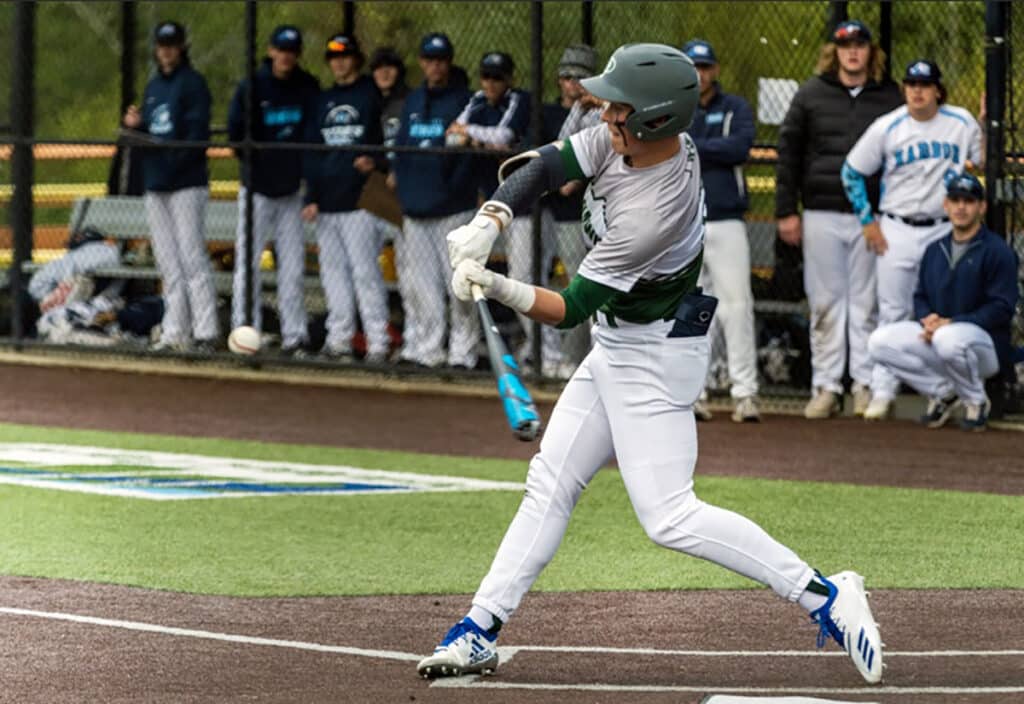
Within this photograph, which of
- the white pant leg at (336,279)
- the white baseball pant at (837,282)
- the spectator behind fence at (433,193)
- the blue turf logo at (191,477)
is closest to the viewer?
the blue turf logo at (191,477)

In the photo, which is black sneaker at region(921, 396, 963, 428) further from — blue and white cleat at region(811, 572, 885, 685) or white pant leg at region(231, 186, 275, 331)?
blue and white cleat at region(811, 572, 885, 685)

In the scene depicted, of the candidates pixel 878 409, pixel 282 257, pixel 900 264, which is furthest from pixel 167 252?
pixel 900 264

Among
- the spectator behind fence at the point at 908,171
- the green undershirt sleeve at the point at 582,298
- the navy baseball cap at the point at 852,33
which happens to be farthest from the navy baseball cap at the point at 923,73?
the green undershirt sleeve at the point at 582,298

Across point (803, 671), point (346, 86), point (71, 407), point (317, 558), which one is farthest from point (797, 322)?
point (803, 671)

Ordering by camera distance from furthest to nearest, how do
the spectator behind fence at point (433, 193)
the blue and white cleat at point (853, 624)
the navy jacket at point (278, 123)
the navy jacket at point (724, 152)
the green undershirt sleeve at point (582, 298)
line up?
the navy jacket at point (278, 123) → the spectator behind fence at point (433, 193) → the navy jacket at point (724, 152) → the blue and white cleat at point (853, 624) → the green undershirt sleeve at point (582, 298)

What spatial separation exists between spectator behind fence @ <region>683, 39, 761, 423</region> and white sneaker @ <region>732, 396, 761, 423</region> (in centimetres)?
6

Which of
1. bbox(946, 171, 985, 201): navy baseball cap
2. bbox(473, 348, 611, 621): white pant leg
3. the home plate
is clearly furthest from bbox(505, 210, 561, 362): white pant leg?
the home plate

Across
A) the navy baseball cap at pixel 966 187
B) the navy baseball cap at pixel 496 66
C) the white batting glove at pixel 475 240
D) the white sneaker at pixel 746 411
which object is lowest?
the white sneaker at pixel 746 411

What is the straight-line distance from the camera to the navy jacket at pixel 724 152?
12328 mm

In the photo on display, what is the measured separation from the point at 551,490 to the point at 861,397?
7.04m

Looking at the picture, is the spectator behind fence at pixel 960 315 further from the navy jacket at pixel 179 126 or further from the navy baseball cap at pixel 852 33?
the navy jacket at pixel 179 126

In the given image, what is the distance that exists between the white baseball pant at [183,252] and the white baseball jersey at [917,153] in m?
5.29

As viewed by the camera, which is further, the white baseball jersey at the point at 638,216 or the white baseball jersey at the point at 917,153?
the white baseball jersey at the point at 917,153

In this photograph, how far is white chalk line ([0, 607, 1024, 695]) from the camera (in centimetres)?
595
